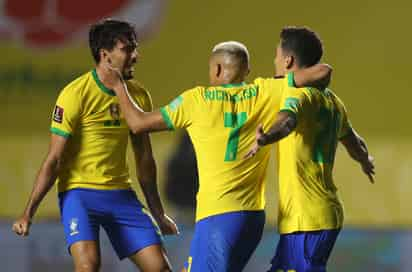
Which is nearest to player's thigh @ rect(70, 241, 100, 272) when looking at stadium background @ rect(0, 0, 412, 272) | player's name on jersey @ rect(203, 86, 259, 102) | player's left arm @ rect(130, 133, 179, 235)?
player's left arm @ rect(130, 133, 179, 235)

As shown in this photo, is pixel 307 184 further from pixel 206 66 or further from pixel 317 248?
pixel 206 66

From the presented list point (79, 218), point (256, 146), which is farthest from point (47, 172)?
point (256, 146)

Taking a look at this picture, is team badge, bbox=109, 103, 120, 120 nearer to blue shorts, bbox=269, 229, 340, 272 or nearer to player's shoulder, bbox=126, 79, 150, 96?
player's shoulder, bbox=126, 79, 150, 96

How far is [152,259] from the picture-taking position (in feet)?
19.2

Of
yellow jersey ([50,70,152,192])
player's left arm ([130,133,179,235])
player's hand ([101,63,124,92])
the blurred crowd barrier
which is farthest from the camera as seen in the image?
the blurred crowd barrier

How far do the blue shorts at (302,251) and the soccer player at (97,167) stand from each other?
2.44 feet

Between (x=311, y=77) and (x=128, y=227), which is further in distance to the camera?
(x=128, y=227)

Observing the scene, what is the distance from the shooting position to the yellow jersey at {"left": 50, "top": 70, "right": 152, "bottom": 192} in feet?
18.9

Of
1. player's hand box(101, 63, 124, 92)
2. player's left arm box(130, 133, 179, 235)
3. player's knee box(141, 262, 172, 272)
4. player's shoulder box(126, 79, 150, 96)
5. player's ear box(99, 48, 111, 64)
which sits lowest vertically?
player's knee box(141, 262, 172, 272)

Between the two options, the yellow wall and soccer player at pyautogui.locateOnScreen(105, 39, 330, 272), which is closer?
soccer player at pyautogui.locateOnScreen(105, 39, 330, 272)

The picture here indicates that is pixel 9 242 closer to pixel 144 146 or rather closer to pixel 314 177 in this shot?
pixel 144 146

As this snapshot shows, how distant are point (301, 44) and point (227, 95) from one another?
0.45 metres

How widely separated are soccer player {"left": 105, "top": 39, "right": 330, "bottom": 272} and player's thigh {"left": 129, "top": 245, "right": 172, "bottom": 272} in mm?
527

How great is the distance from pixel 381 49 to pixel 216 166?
5211 millimetres
